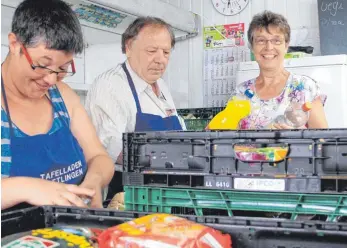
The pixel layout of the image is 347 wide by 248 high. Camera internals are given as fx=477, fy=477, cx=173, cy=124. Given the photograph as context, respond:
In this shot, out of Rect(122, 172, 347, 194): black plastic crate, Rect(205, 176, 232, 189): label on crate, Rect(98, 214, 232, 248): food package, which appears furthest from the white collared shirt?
Rect(98, 214, 232, 248): food package

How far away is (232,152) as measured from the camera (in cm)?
128

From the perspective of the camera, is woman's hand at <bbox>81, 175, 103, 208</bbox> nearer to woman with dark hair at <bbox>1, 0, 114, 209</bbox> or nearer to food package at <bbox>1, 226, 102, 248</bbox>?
woman with dark hair at <bbox>1, 0, 114, 209</bbox>

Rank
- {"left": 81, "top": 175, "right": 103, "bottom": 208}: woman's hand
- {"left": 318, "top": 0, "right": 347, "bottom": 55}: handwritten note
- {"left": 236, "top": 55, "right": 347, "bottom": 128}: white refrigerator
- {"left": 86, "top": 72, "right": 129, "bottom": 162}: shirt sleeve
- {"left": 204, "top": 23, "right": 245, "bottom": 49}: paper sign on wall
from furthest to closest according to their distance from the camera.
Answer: {"left": 204, "top": 23, "right": 245, "bottom": 49}: paper sign on wall → {"left": 318, "top": 0, "right": 347, "bottom": 55}: handwritten note → {"left": 236, "top": 55, "right": 347, "bottom": 128}: white refrigerator → {"left": 86, "top": 72, "right": 129, "bottom": 162}: shirt sleeve → {"left": 81, "top": 175, "right": 103, "bottom": 208}: woman's hand

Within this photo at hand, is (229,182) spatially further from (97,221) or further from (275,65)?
(275,65)

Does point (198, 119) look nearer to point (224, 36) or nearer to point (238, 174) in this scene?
point (224, 36)

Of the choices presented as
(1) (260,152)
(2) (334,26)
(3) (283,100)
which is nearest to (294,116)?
(3) (283,100)

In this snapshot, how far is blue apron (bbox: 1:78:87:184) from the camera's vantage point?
58.4 inches

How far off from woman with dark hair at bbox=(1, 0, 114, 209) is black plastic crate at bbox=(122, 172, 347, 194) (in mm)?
164

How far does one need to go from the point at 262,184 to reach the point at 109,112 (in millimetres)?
1209

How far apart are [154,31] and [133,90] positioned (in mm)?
361

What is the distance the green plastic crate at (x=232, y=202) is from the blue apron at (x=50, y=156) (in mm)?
323

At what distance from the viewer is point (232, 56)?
499 cm

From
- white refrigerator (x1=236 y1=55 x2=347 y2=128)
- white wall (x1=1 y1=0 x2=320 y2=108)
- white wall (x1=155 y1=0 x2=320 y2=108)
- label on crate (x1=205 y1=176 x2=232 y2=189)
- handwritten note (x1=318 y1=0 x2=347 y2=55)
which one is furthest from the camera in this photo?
white wall (x1=155 y1=0 x2=320 y2=108)

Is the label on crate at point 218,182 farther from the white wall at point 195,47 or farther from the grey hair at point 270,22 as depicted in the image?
the white wall at point 195,47
